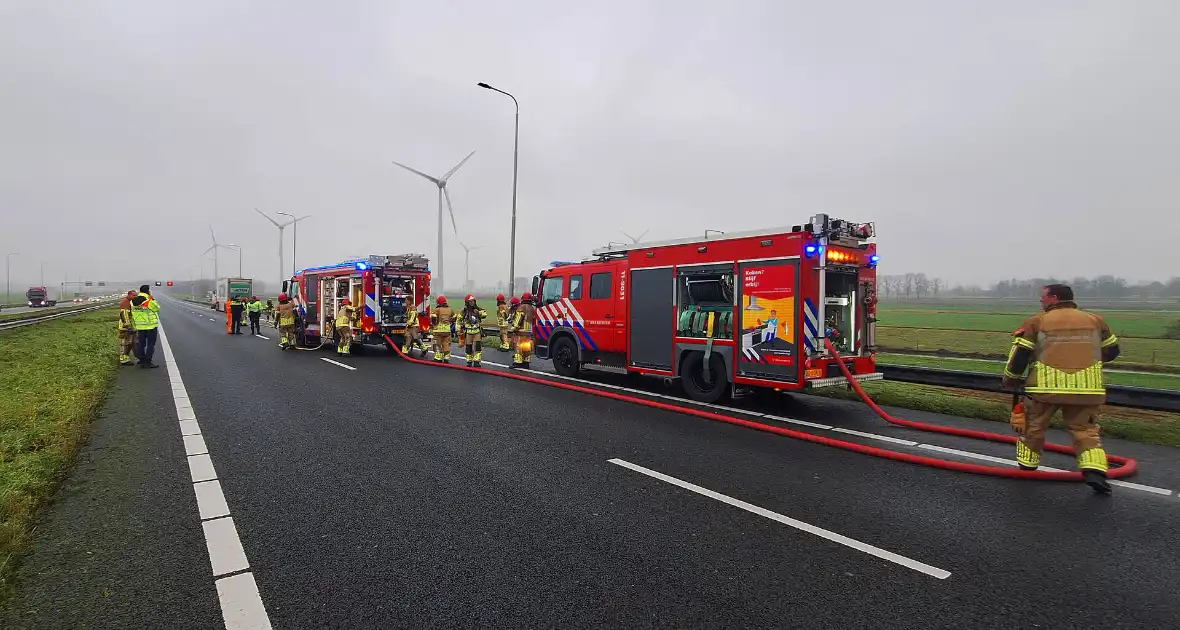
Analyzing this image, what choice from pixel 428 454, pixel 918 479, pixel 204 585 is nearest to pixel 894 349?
pixel 918 479

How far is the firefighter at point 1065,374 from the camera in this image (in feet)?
16.1

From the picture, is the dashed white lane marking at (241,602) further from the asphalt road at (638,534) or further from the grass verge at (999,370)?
the grass verge at (999,370)

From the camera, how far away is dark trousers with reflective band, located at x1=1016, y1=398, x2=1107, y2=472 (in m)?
4.86

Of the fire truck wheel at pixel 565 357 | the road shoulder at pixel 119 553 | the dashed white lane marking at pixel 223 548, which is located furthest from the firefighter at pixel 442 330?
the road shoulder at pixel 119 553

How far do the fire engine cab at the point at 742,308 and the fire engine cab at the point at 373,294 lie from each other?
7206 mm

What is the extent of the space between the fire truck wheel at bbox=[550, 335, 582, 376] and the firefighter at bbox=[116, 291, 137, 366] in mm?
9037

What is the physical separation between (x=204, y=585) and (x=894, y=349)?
27.6 metres

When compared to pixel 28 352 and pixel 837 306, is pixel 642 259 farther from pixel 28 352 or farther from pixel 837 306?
pixel 28 352

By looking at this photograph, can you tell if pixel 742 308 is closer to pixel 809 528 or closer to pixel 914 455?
pixel 914 455

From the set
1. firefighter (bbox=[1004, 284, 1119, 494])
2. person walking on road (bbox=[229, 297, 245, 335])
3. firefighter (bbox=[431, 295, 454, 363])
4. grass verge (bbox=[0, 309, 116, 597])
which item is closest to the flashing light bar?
firefighter (bbox=[1004, 284, 1119, 494])

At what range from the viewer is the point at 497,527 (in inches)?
158

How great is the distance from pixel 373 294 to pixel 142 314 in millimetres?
4920

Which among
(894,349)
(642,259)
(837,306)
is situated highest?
(642,259)

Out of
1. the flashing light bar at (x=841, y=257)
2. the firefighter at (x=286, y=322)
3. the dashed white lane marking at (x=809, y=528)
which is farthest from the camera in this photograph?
the firefighter at (x=286, y=322)
